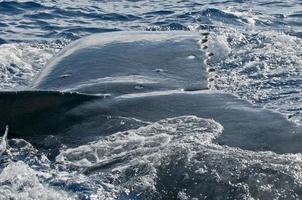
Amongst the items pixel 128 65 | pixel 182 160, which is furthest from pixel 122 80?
pixel 182 160

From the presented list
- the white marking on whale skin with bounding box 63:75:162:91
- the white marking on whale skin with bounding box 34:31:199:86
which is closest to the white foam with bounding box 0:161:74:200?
the white marking on whale skin with bounding box 63:75:162:91

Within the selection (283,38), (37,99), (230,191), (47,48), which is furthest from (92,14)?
(230,191)

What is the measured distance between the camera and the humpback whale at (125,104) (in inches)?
259

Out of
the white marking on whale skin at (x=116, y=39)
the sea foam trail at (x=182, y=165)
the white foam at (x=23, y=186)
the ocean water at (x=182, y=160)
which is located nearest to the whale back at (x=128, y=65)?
the white marking on whale skin at (x=116, y=39)

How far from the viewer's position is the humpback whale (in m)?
6.59

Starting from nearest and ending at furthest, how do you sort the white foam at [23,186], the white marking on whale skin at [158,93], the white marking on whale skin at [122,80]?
the white foam at [23,186]
the white marking on whale skin at [158,93]
the white marking on whale skin at [122,80]

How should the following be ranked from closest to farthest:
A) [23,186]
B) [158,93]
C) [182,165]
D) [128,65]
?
[182,165]
[23,186]
[158,93]
[128,65]

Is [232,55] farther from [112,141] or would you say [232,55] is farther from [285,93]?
[112,141]

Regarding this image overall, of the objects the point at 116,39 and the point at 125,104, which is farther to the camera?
the point at 116,39

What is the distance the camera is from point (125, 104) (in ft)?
23.9

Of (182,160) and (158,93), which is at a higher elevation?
(158,93)

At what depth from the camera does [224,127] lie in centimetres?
665

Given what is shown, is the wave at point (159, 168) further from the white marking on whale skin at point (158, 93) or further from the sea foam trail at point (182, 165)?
the white marking on whale skin at point (158, 93)

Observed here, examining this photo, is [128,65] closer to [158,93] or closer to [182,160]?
[158,93]
